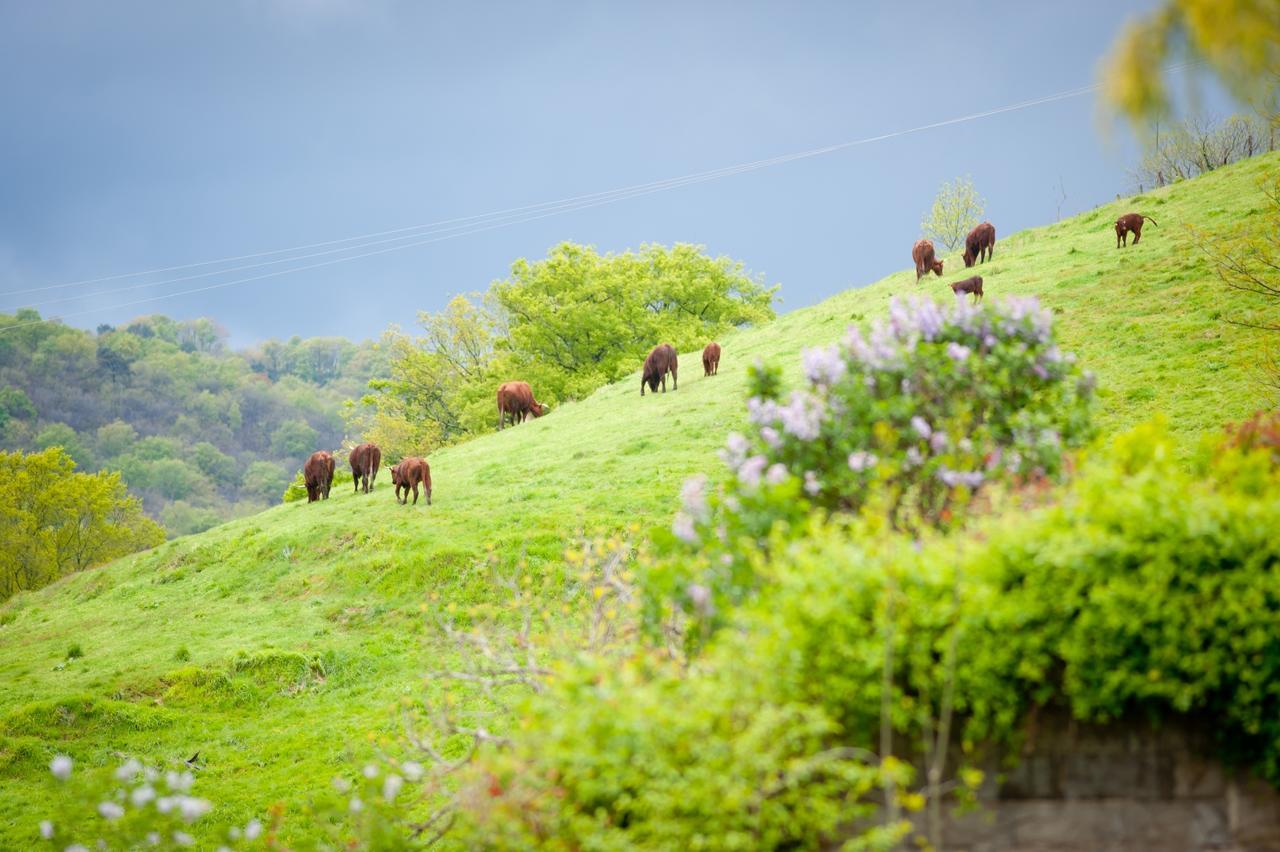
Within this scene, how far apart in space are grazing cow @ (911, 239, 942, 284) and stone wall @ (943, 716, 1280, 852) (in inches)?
1059

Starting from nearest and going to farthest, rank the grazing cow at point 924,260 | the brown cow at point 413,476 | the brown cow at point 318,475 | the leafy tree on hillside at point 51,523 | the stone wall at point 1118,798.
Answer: the stone wall at point 1118,798 → the brown cow at point 413,476 → the brown cow at point 318,475 → the grazing cow at point 924,260 → the leafy tree on hillside at point 51,523

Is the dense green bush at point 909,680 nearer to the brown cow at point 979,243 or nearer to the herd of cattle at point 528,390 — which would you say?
the herd of cattle at point 528,390

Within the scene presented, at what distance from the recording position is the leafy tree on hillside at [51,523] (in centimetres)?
Result: 4494

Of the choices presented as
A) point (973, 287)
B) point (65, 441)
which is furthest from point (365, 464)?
point (65, 441)

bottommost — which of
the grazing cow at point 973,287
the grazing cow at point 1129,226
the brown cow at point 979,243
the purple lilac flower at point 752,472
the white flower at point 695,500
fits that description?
the white flower at point 695,500

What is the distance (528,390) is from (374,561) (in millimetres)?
14943

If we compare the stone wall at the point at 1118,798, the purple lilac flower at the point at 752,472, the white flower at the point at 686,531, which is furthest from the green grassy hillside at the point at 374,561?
the stone wall at the point at 1118,798

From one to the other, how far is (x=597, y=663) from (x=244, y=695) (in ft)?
35.6

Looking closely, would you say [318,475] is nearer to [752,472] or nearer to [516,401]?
[516,401]

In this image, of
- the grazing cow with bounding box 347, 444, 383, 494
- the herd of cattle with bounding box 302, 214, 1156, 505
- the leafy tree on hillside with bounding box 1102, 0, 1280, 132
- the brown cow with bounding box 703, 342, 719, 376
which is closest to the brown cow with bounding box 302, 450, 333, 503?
the herd of cattle with bounding box 302, 214, 1156, 505

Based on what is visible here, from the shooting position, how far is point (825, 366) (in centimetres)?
692

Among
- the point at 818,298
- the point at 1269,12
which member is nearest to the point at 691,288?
the point at 818,298

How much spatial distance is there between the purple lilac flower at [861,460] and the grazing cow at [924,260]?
2542cm

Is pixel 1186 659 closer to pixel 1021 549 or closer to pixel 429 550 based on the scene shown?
pixel 1021 549
